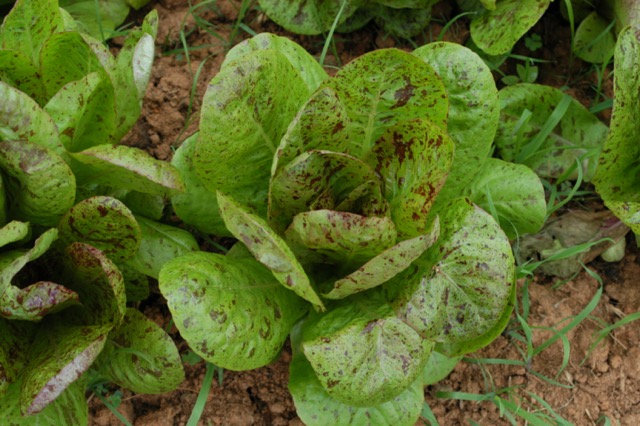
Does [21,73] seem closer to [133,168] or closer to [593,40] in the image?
[133,168]

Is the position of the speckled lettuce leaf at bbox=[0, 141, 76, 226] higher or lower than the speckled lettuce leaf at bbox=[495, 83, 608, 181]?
higher

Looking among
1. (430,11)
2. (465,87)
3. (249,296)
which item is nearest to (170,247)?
(249,296)

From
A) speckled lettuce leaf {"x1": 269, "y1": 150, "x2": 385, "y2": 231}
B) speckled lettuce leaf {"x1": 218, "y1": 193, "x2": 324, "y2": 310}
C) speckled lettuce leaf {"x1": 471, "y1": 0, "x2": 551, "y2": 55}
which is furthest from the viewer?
speckled lettuce leaf {"x1": 471, "y1": 0, "x2": 551, "y2": 55}

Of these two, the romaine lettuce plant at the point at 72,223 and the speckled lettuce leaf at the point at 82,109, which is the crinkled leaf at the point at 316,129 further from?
the speckled lettuce leaf at the point at 82,109

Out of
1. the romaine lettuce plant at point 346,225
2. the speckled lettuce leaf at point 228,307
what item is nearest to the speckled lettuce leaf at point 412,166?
the romaine lettuce plant at point 346,225

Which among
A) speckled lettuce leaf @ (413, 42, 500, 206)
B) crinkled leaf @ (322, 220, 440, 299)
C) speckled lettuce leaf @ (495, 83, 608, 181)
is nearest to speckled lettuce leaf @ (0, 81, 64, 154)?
crinkled leaf @ (322, 220, 440, 299)

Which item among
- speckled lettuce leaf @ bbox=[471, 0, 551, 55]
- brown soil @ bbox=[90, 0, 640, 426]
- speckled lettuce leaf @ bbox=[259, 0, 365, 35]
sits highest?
speckled lettuce leaf @ bbox=[259, 0, 365, 35]

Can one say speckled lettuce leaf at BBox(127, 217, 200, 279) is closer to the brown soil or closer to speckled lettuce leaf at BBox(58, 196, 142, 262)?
speckled lettuce leaf at BBox(58, 196, 142, 262)
